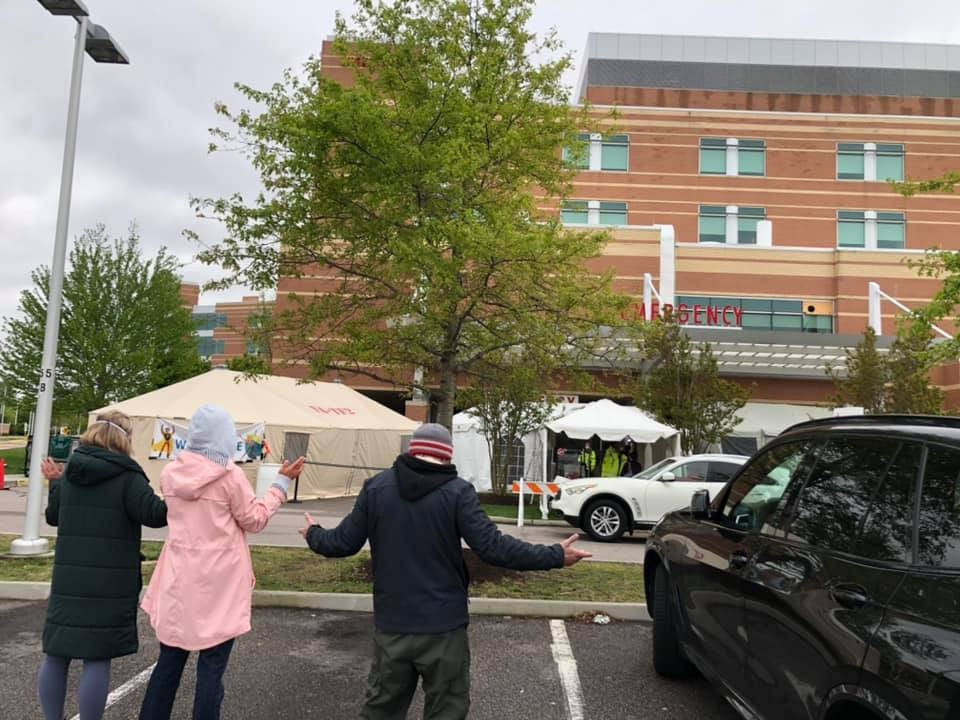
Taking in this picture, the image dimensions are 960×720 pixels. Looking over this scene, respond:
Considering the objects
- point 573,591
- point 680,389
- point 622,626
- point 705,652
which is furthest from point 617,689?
point 680,389

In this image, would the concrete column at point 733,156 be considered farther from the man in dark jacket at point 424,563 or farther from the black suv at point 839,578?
the man in dark jacket at point 424,563

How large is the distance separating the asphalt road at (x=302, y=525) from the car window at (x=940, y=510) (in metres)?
8.38

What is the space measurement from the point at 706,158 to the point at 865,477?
36.9m

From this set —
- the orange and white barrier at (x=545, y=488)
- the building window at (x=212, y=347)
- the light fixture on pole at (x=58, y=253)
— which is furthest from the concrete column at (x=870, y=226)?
the building window at (x=212, y=347)

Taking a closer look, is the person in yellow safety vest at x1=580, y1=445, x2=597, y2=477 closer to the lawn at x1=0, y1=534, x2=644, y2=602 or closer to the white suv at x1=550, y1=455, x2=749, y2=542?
the white suv at x1=550, y1=455, x2=749, y2=542

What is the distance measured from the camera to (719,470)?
14031 mm

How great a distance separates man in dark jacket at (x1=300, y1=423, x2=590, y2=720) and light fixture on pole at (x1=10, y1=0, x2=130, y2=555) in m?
7.29

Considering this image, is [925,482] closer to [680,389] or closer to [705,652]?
[705,652]

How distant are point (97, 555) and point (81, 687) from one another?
64cm

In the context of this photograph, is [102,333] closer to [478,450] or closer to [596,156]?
[478,450]

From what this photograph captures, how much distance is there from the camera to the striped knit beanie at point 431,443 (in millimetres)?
3314

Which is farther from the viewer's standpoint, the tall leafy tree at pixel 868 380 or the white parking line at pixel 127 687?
the tall leafy tree at pixel 868 380

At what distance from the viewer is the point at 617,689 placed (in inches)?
203

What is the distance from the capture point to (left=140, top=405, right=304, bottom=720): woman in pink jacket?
11.6 feet
